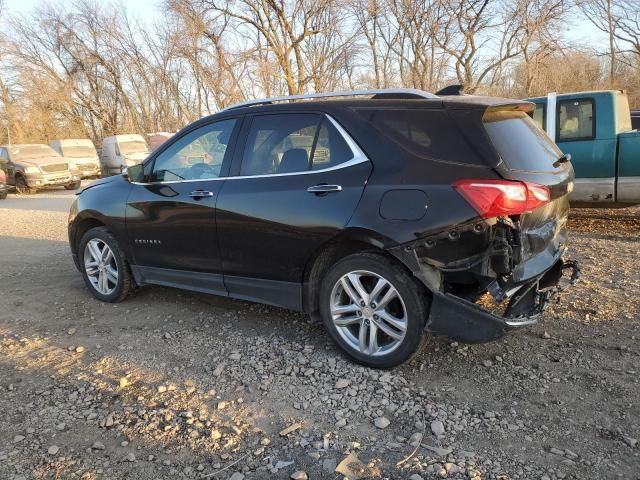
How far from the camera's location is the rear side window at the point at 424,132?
3205 mm

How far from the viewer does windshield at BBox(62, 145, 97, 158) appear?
75.0 ft

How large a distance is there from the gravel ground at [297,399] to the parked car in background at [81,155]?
19.6 m

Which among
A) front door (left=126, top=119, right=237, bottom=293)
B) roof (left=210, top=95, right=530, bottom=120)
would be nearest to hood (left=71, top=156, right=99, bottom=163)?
front door (left=126, top=119, right=237, bottom=293)

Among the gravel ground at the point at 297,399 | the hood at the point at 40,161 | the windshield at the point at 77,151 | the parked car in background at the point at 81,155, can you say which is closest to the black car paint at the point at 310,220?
the gravel ground at the point at 297,399

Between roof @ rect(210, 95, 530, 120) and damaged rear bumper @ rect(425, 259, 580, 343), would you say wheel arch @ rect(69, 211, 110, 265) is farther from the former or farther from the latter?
damaged rear bumper @ rect(425, 259, 580, 343)

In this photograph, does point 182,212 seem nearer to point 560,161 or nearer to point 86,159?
point 560,161

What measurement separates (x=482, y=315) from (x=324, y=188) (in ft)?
4.19

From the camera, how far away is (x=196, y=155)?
4.50 metres

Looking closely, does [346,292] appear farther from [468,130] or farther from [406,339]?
[468,130]

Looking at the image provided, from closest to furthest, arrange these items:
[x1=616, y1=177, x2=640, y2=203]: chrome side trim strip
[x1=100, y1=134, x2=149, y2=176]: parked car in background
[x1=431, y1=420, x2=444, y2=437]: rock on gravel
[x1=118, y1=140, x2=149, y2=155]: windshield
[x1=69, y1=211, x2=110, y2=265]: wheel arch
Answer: [x1=431, y1=420, x2=444, y2=437]: rock on gravel → [x1=69, y1=211, x2=110, y2=265]: wheel arch → [x1=616, y1=177, x2=640, y2=203]: chrome side trim strip → [x1=100, y1=134, x2=149, y2=176]: parked car in background → [x1=118, y1=140, x2=149, y2=155]: windshield

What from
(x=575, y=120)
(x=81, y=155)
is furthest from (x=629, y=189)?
(x=81, y=155)

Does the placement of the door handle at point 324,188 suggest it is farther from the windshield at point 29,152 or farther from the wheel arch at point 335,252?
the windshield at point 29,152

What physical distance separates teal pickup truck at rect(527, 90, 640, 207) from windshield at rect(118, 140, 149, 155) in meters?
19.9

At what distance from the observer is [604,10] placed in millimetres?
33594
